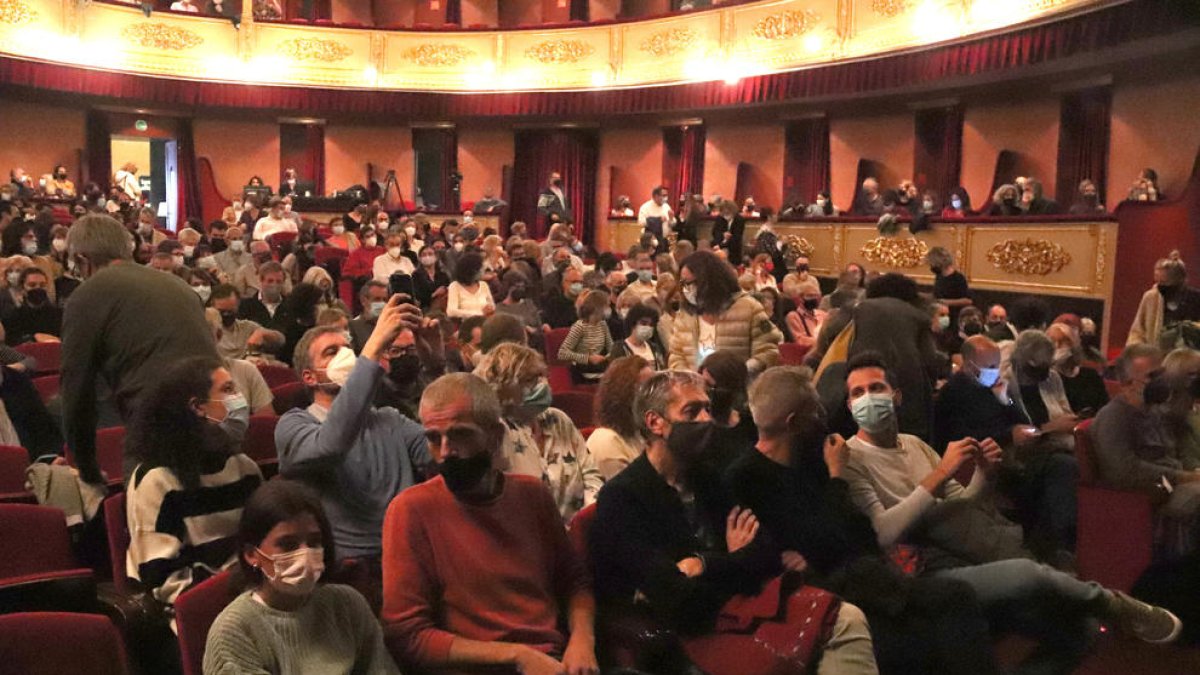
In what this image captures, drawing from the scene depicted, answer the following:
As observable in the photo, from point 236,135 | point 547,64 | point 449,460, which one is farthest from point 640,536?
point 236,135

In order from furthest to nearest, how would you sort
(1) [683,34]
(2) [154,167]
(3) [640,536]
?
1. (2) [154,167]
2. (1) [683,34]
3. (3) [640,536]

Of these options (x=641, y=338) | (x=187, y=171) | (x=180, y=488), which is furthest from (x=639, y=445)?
(x=187, y=171)

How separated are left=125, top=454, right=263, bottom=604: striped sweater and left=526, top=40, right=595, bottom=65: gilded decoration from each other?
Result: 594 inches

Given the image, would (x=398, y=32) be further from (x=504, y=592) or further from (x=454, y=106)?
(x=504, y=592)

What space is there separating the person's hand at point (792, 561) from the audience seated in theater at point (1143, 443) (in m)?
2.01

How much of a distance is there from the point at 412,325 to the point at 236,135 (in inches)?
663

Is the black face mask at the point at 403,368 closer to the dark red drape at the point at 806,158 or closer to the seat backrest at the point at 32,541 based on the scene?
the seat backrest at the point at 32,541

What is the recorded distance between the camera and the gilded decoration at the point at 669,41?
15570 mm

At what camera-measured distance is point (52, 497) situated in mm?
3314

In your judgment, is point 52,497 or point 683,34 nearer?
point 52,497

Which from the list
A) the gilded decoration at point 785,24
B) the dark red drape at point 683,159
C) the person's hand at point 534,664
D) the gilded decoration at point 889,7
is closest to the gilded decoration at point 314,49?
the dark red drape at point 683,159

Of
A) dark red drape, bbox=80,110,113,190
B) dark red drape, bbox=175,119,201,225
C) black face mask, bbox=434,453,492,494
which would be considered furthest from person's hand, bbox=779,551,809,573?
dark red drape, bbox=175,119,201,225

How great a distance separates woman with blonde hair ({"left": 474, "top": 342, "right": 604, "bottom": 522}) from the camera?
3.44 metres

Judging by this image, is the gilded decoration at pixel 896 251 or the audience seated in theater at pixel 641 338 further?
the gilded decoration at pixel 896 251
